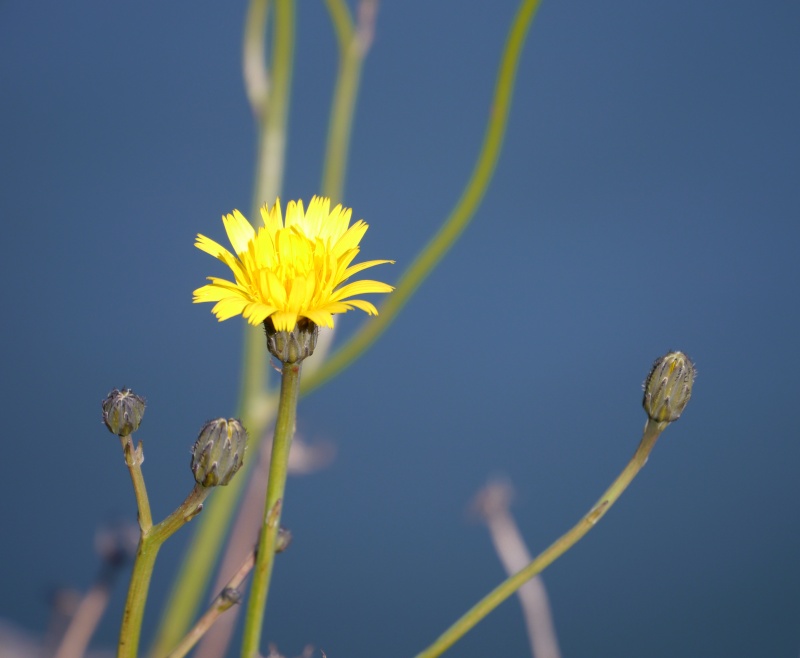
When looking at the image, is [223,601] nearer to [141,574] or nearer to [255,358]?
[141,574]

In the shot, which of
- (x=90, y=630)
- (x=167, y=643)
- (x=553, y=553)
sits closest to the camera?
(x=553, y=553)

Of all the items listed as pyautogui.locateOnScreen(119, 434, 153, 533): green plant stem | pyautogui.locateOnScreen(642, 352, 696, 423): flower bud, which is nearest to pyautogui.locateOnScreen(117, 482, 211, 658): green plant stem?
pyautogui.locateOnScreen(119, 434, 153, 533): green plant stem

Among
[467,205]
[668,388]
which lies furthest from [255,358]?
[668,388]

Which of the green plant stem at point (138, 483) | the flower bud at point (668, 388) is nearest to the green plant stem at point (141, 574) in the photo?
the green plant stem at point (138, 483)

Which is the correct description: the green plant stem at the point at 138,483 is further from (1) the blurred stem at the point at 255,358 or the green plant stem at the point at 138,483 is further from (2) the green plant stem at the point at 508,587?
(1) the blurred stem at the point at 255,358

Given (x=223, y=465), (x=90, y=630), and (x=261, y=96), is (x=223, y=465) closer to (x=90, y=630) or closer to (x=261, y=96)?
(x=90, y=630)

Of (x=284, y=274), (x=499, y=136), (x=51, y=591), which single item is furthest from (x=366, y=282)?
(x=51, y=591)
